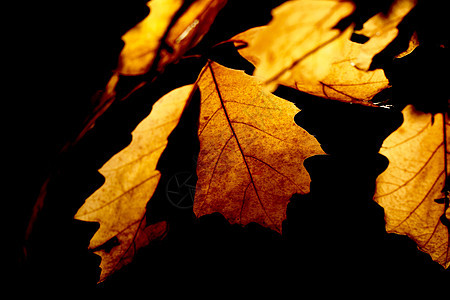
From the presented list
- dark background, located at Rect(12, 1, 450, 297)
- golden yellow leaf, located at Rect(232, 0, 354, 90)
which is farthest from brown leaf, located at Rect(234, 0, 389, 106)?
dark background, located at Rect(12, 1, 450, 297)

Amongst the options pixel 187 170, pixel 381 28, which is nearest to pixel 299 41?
pixel 381 28

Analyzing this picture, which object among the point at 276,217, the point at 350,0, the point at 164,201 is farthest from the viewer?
the point at 164,201

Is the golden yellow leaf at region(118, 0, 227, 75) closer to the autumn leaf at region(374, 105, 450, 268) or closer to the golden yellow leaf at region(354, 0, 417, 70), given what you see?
the golden yellow leaf at region(354, 0, 417, 70)

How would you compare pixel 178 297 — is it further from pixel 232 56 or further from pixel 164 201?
pixel 232 56

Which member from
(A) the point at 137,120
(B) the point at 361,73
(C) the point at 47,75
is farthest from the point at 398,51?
(C) the point at 47,75

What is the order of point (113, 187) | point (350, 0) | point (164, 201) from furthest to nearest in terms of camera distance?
point (164, 201) → point (113, 187) → point (350, 0)
